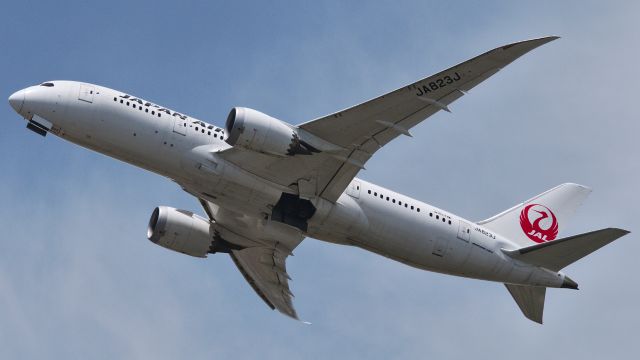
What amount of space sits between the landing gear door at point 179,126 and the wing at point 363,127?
2.04 metres

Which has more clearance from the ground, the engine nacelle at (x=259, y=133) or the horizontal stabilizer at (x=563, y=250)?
the engine nacelle at (x=259, y=133)

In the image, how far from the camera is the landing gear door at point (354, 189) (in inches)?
1853

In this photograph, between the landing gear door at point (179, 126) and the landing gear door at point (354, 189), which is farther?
the landing gear door at point (354, 189)

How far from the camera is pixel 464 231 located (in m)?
49.3

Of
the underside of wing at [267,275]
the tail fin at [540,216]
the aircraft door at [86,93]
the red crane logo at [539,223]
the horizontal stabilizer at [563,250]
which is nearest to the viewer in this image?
the aircraft door at [86,93]

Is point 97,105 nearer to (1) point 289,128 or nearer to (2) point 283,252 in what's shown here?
(1) point 289,128

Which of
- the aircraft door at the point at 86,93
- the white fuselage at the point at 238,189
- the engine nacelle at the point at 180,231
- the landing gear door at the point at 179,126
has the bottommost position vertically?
the engine nacelle at the point at 180,231

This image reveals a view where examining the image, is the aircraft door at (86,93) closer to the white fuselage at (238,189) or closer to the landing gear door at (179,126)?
the white fuselage at (238,189)

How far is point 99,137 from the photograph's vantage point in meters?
43.9

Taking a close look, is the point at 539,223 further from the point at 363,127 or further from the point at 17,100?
the point at 17,100

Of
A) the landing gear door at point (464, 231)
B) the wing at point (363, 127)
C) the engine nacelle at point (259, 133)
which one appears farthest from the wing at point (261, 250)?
the landing gear door at point (464, 231)

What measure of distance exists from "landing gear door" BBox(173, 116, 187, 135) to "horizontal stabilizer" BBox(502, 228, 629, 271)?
53.8 feet

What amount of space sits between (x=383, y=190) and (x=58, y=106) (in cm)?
1488

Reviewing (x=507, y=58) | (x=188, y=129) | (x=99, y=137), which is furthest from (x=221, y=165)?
(x=507, y=58)
